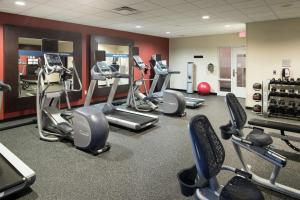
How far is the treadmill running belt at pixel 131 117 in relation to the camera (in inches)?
194

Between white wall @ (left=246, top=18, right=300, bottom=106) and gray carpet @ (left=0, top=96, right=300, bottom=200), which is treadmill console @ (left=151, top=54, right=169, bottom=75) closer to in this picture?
white wall @ (left=246, top=18, right=300, bottom=106)

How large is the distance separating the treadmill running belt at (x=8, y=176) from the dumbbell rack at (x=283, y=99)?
19.5 ft

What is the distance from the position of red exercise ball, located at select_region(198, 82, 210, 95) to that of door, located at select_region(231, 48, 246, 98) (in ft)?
3.35

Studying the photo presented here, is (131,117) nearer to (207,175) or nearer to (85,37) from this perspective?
(85,37)

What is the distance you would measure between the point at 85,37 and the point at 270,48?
5557 millimetres

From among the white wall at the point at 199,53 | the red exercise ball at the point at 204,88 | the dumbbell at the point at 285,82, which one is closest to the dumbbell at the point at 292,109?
the dumbbell at the point at 285,82

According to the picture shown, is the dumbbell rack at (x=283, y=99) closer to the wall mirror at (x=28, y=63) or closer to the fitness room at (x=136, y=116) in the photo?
the fitness room at (x=136, y=116)

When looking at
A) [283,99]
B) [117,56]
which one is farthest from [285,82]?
[117,56]

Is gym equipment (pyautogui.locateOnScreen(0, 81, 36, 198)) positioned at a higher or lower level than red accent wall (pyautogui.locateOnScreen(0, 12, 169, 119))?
lower

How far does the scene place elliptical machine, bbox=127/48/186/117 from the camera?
6012 millimetres

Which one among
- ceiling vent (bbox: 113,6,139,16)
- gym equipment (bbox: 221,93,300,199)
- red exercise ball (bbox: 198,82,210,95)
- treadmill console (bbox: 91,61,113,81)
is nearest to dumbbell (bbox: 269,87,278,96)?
gym equipment (bbox: 221,93,300,199)

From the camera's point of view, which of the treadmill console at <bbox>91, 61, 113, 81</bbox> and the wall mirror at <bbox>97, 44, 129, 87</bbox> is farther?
the wall mirror at <bbox>97, 44, 129, 87</bbox>

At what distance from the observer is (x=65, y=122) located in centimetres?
439

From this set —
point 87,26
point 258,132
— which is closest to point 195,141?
point 258,132
